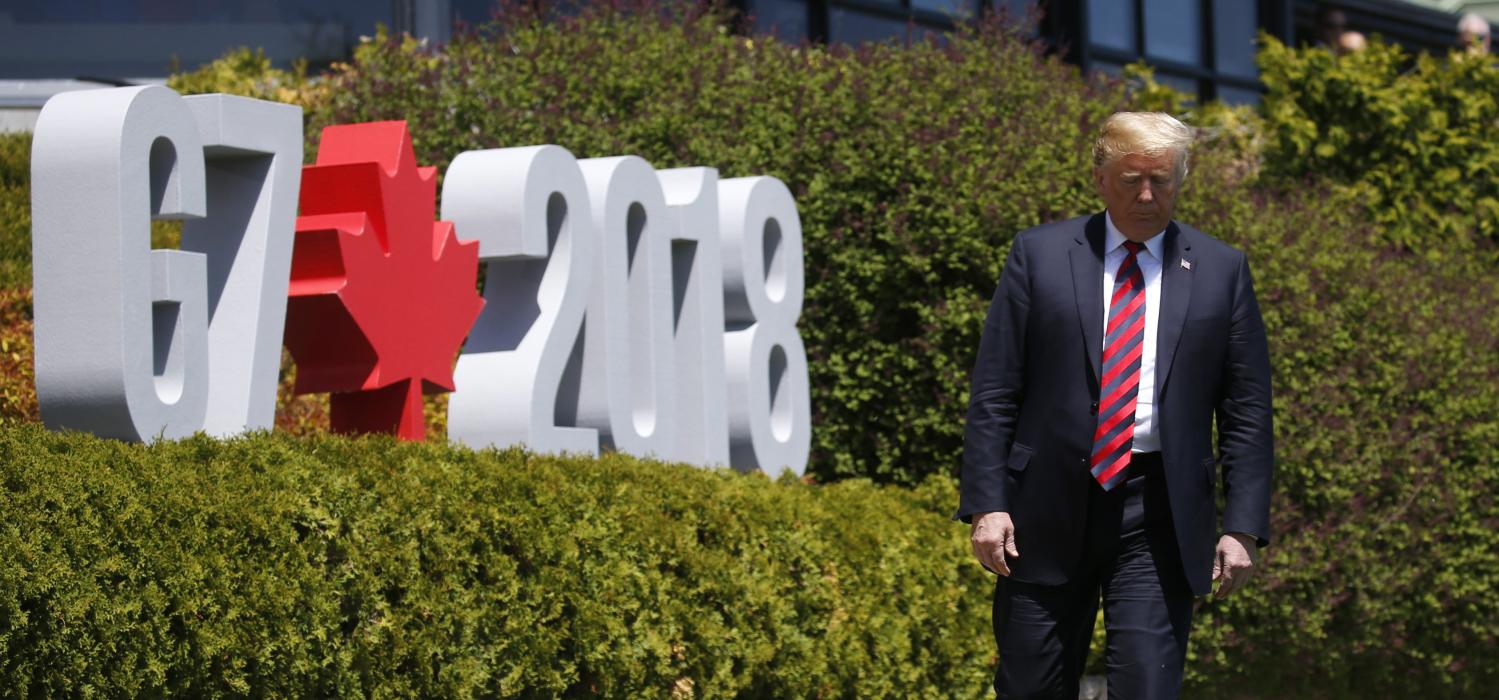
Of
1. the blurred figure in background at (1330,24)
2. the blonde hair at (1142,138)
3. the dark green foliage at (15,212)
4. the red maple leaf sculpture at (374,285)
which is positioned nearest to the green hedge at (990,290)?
the dark green foliage at (15,212)

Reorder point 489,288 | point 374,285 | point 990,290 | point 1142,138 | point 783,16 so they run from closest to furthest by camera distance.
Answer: point 1142,138, point 374,285, point 489,288, point 990,290, point 783,16

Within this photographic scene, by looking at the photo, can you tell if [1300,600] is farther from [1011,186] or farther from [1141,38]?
[1141,38]

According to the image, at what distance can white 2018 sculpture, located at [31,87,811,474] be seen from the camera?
519 centimetres

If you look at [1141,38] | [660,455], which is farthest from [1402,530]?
[1141,38]

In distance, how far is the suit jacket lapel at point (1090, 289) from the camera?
428cm

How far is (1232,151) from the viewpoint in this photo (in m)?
13.3

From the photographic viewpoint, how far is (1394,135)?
42.8 feet

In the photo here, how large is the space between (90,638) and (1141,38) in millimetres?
15366

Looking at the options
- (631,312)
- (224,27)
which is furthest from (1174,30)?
(631,312)

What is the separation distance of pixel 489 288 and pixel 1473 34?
9860 mm

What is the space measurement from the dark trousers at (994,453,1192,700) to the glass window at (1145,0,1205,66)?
14500 mm

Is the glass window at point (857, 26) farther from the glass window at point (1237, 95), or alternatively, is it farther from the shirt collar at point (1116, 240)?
the shirt collar at point (1116, 240)

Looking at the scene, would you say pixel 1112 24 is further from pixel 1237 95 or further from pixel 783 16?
pixel 783 16

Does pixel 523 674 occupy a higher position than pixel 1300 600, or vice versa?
pixel 523 674
